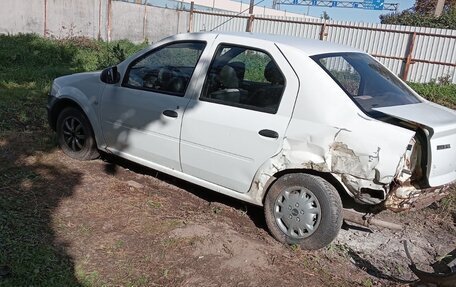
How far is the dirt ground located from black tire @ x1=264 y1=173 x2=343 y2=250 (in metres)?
0.12

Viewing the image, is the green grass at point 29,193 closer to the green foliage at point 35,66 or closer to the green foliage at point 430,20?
the green foliage at point 35,66

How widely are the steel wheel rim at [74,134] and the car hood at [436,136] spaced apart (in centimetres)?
342

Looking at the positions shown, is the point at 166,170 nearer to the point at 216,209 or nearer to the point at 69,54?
the point at 216,209

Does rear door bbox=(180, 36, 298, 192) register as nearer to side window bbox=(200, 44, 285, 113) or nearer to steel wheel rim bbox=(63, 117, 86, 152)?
side window bbox=(200, 44, 285, 113)

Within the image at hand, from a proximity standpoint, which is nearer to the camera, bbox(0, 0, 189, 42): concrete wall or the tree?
bbox(0, 0, 189, 42): concrete wall

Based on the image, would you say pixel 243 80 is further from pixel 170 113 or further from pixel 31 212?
pixel 31 212

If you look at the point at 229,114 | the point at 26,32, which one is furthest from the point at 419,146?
the point at 26,32

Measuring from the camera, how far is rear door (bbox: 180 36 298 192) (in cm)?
378

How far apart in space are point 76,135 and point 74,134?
0.03 m

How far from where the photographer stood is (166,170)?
180 inches

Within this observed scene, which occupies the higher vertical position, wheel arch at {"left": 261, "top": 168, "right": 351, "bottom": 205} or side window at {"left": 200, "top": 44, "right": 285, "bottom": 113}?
side window at {"left": 200, "top": 44, "right": 285, "bottom": 113}

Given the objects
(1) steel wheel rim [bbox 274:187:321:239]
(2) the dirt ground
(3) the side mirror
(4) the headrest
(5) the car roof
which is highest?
(5) the car roof

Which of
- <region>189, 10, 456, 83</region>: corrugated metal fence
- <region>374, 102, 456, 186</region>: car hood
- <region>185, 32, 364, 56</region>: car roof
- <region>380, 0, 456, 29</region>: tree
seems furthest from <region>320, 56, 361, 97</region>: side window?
<region>380, 0, 456, 29</region>: tree

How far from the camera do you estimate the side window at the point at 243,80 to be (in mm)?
3885
